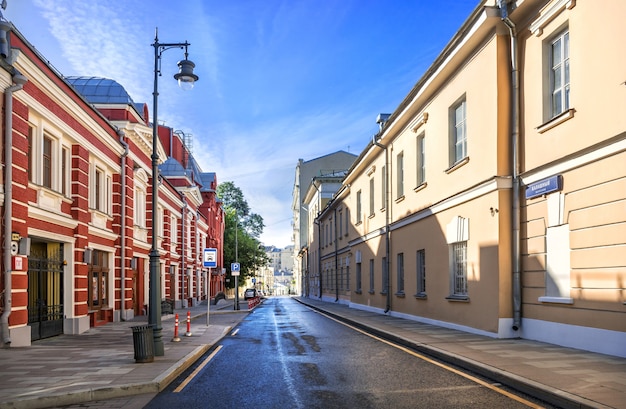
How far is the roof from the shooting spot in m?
23.4

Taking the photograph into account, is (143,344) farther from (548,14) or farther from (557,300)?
(548,14)

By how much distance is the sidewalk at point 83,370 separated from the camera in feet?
26.1

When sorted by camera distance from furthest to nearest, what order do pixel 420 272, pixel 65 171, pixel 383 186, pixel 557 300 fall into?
1. pixel 383 186
2. pixel 420 272
3. pixel 65 171
4. pixel 557 300

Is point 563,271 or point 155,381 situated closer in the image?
point 155,381

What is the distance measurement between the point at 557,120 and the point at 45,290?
14.1m

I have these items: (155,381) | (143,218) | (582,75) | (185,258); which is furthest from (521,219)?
(185,258)

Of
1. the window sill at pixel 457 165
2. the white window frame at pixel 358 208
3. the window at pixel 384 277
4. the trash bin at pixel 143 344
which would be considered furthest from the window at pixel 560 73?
the white window frame at pixel 358 208

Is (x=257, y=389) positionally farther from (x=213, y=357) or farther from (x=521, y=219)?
(x=521, y=219)

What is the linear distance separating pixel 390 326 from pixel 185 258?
25038 millimetres

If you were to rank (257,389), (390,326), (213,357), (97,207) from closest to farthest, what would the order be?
(257,389) → (213,357) → (390,326) → (97,207)

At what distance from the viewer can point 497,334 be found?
13.5 m

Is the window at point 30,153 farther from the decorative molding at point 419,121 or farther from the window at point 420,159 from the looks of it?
the window at point 420,159

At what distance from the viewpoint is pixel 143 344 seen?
10797 mm

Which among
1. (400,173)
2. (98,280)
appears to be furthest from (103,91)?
(400,173)
